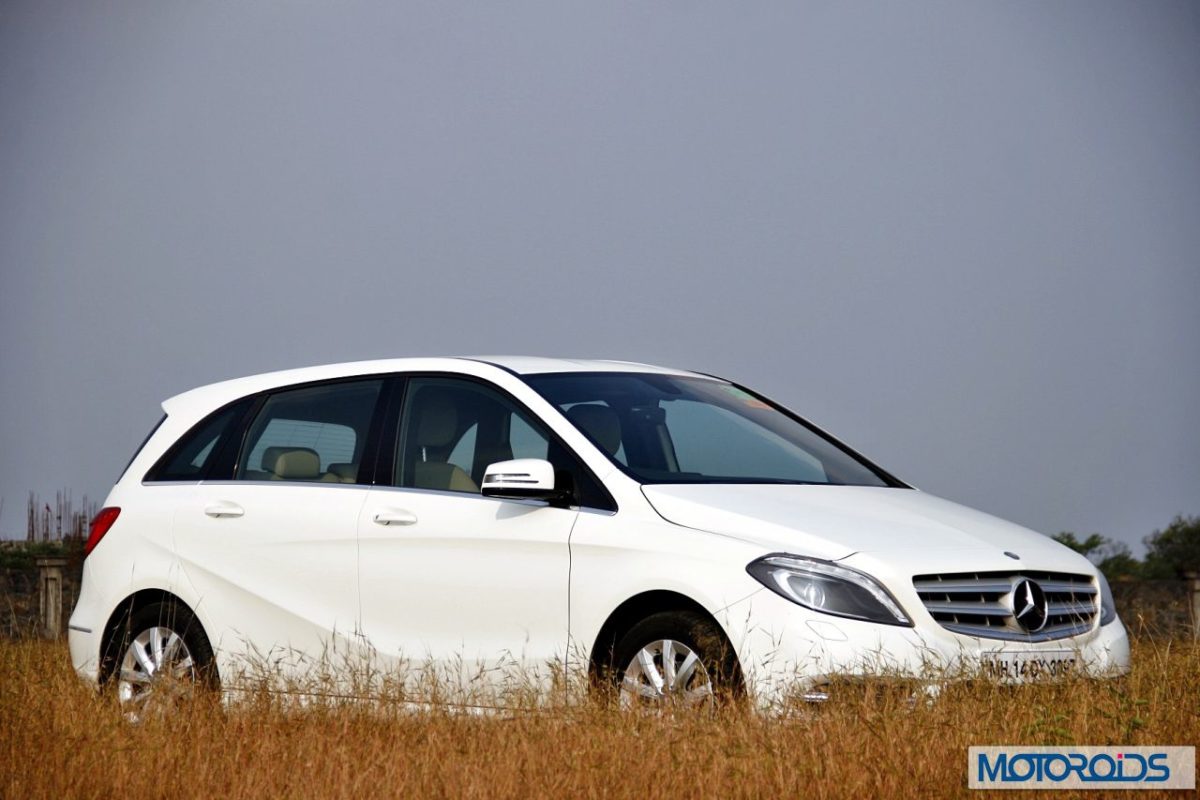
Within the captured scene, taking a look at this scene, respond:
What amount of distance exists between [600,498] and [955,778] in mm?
1991

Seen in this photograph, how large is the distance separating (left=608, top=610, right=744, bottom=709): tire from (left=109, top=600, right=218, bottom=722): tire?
8.13 ft

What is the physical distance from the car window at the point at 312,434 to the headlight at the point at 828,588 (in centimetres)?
250

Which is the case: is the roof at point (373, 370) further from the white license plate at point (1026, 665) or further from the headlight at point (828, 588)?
the white license plate at point (1026, 665)

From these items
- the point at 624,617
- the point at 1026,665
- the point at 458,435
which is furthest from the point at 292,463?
the point at 1026,665

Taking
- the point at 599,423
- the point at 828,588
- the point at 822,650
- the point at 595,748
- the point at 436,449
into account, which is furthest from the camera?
the point at 436,449

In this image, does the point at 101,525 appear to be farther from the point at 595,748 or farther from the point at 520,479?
the point at 595,748

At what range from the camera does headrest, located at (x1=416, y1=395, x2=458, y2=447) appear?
24.0 feet

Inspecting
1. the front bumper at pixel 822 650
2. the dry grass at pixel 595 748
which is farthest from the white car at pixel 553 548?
the dry grass at pixel 595 748

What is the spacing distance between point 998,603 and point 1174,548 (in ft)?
240

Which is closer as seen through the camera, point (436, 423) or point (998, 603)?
point (998, 603)

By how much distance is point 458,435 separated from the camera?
7305 mm

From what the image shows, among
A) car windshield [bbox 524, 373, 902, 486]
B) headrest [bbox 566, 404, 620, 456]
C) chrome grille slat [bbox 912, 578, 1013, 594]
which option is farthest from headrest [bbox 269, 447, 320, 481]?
chrome grille slat [bbox 912, 578, 1013, 594]

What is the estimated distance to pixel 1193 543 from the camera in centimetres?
7406

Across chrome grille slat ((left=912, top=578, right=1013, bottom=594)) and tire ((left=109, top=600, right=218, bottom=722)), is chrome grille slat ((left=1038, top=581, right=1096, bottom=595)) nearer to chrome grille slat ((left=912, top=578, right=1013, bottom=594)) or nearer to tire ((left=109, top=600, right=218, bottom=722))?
chrome grille slat ((left=912, top=578, right=1013, bottom=594))
